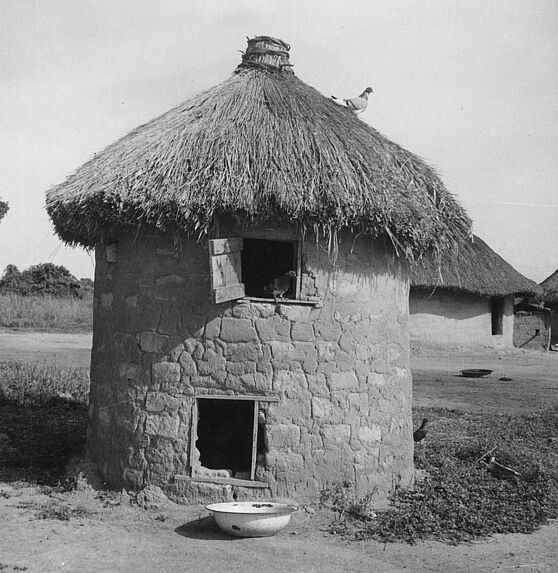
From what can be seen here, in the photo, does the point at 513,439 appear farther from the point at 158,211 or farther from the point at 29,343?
the point at 29,343

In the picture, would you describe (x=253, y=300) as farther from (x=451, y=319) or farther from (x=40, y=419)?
(x=451, y=319)

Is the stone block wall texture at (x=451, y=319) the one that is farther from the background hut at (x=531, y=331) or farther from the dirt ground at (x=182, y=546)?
the dirt ground at (x=182, y=546)

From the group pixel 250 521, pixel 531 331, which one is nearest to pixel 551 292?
pixel 531 331

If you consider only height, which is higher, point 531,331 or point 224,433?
point 531,331

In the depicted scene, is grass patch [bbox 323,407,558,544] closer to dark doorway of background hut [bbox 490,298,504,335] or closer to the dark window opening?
the dark window opening

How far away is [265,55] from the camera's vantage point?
345 inches

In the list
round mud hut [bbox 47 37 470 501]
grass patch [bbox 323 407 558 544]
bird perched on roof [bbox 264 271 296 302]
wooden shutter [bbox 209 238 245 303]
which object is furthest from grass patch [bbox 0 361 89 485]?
grass patch [bbox 323 407 558 544]

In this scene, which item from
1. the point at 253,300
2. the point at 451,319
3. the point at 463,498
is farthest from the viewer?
the point at 451,319

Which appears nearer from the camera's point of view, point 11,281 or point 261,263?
point 261,263

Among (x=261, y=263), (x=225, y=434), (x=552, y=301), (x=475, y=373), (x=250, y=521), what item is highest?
(x=552, y=301)

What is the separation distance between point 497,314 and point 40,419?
15.0 m

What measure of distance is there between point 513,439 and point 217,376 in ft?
15.6

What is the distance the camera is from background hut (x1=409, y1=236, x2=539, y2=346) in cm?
2059

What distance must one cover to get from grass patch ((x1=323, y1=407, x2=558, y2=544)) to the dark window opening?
1.87 m
